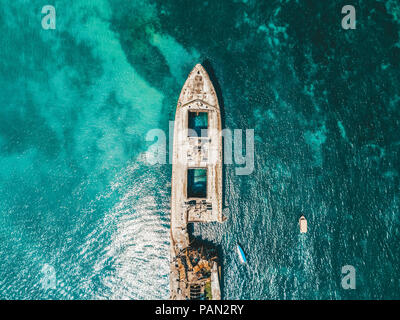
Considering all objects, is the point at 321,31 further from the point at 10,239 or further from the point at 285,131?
the point at 10,239

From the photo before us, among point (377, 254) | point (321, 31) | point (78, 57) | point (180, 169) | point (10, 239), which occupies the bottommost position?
point (377, 254)

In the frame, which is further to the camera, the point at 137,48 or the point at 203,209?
the point at 137,48

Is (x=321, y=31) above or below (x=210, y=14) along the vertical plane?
below
